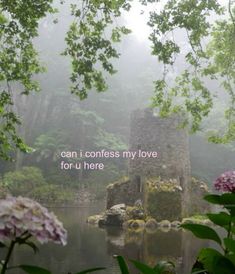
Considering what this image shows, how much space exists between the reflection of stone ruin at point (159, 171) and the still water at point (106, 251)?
425cm

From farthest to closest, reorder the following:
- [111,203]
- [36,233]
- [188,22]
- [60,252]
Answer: [111,203]
[60,252]
[188,22]
[36,233]

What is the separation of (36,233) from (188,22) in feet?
22.5

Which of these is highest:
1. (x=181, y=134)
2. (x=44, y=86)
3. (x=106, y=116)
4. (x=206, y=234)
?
(x=44, y=86)

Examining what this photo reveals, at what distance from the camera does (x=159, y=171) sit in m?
18.7

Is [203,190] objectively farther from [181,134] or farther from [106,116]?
[106,116]

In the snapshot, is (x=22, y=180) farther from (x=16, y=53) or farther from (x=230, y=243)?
(x=230, y=243)

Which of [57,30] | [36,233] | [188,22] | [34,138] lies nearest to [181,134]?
[188,22]

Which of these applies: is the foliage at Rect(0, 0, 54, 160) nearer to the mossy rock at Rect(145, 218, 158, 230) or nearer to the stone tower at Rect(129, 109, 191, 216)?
the mossy rock at Rect(145, 218, 158, 230)

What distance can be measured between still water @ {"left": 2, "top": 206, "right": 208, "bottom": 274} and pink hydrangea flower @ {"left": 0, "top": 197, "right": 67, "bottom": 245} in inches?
227

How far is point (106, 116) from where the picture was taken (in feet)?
117

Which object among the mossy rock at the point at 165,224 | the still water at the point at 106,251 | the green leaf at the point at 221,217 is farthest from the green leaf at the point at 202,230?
the mossy rock at the point at 165,224

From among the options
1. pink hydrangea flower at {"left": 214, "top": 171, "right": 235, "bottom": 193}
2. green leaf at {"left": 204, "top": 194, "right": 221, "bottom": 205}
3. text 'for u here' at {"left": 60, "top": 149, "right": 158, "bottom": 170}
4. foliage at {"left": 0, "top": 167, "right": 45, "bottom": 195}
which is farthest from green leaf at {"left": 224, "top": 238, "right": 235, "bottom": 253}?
text 'for u here' at {"left": 60, "top": 149, "right": 158, "bottom": 170}

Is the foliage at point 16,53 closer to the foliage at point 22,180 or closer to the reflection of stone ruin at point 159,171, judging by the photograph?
the reflection of stone ruin at point 159,171

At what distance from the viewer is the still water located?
777 cm
